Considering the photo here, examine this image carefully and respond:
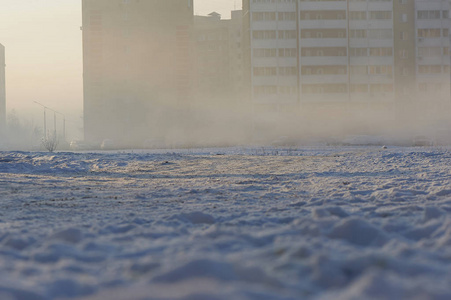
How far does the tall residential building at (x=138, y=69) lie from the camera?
239 ft

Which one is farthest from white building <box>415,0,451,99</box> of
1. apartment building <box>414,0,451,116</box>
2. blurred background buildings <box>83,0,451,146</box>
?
blurred background buildings <box>83,0,451,146</box>

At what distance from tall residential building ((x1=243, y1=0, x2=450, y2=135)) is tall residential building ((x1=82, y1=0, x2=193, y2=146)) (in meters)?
13.0

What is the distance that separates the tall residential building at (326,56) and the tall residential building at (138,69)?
12952mm

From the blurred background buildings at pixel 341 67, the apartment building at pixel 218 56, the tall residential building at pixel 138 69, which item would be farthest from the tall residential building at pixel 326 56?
the apartment building at pixel 218 56

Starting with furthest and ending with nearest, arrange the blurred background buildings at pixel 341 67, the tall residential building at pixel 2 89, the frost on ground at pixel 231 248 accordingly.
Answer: the tall residential building at pixel 2 89, the blurred background buildings at pixel 341 67, the frost on ground at pixel 231 248

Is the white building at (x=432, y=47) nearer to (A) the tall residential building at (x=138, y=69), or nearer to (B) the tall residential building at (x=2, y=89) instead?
(A) the tall residential building at (x=138, y=69)

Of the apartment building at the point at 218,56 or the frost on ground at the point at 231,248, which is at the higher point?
the apartment building at the point at 218,56

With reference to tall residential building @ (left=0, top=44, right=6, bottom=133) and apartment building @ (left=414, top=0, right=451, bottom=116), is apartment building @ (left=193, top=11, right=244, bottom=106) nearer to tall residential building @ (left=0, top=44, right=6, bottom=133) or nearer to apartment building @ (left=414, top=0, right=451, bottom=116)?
apartment building @ (left=414, top=0, right=451, bottom=116)

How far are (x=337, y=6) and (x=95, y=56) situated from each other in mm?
34683

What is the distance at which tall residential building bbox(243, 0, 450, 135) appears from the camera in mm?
64188

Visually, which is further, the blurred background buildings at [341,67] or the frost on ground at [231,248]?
the blurred background buildings at [341,67]

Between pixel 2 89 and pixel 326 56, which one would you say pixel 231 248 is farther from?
pixel 2 89

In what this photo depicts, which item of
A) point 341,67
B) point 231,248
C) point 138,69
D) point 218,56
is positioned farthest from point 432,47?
point 231,248

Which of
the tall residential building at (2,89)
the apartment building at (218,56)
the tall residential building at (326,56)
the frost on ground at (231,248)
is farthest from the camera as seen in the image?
the tall residential building at (2,89)
